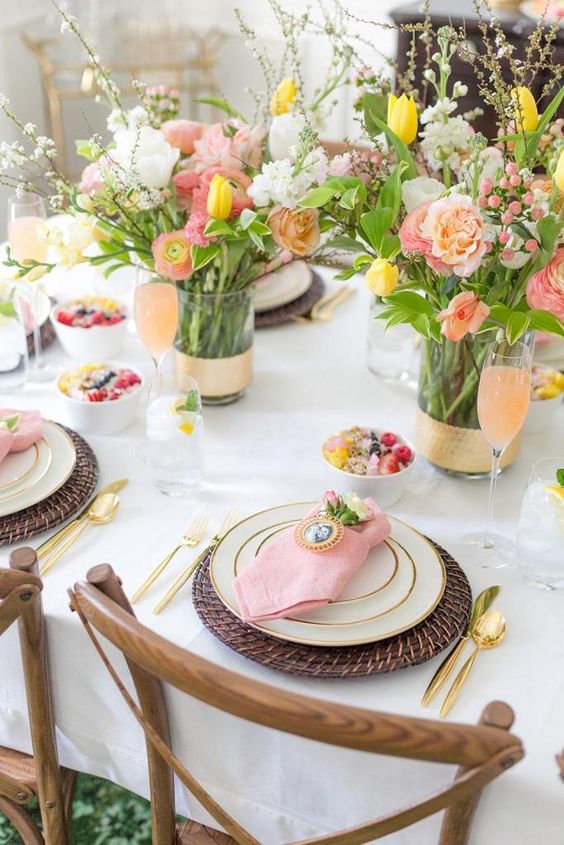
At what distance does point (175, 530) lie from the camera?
138 centimetres

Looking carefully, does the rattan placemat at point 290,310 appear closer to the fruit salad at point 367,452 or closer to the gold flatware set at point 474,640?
the fruit salad at point 367,452

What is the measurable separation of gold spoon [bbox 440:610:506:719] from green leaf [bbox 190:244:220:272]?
68 cm

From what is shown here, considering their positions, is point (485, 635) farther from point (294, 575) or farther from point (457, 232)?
point (457, 232)

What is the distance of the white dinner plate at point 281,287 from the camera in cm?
200

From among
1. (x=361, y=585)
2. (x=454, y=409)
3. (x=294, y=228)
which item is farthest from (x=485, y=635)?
(x=294, y=228)

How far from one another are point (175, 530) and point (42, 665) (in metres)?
0.29

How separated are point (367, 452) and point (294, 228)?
360 millimetres

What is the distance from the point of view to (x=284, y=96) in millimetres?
1647

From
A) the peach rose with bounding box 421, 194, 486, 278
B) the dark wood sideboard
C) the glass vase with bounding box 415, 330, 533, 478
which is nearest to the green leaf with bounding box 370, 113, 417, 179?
the peach rose with bounding box 421, 194, 486, 278

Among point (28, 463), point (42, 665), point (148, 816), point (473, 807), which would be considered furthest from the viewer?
point (148, 816)

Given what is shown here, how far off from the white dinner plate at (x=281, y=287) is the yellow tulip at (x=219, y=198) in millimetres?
501

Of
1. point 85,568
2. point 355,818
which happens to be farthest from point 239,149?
point 355,818

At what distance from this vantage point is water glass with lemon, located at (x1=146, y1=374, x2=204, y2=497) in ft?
4.77

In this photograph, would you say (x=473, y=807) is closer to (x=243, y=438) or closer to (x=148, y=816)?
(x=243, y=438)
